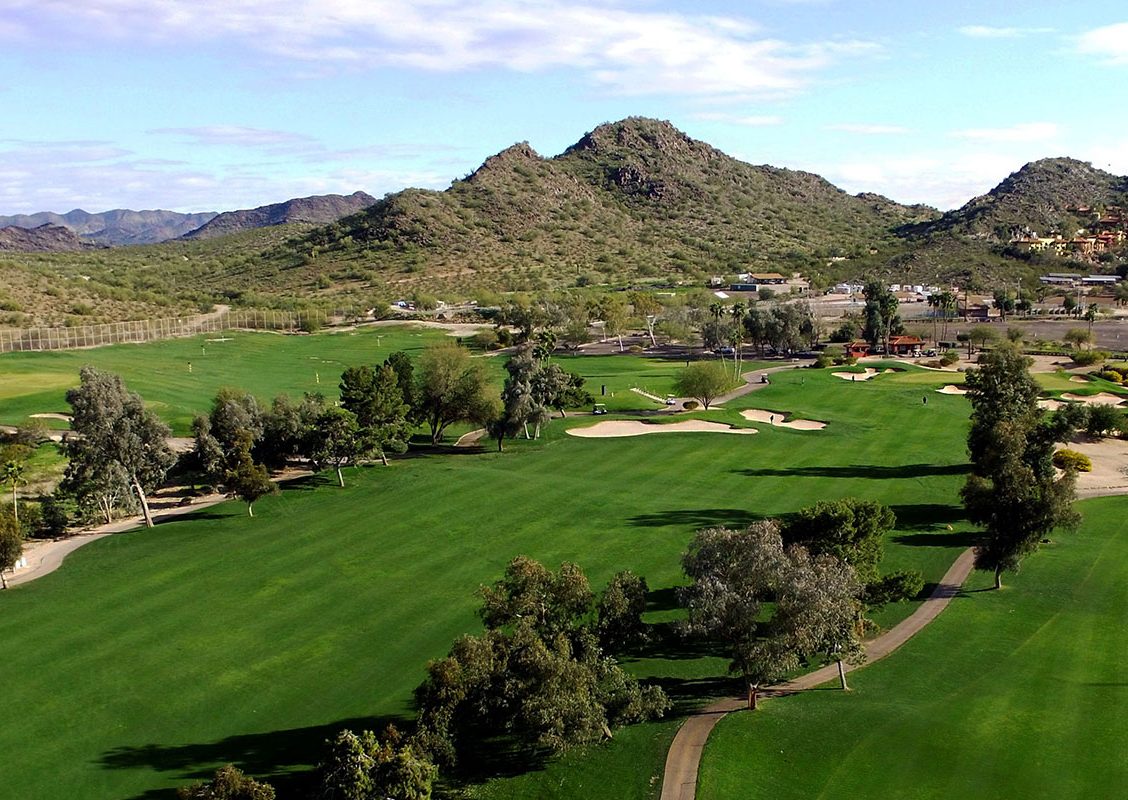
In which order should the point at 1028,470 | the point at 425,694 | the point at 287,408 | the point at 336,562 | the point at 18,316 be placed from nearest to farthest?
1. the point at 425,694
2. the point at 1028,470
3. the point at 336,562
4. the point at 287,408
5. the point at 18,316

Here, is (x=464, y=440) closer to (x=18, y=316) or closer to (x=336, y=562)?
(x=336, y=562)

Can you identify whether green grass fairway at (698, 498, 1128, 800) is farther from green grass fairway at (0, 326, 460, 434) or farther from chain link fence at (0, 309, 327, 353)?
chain link fence at (0, 309, 327, 353)

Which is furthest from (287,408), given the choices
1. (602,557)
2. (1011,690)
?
(1011,690)

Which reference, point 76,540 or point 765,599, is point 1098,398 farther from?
point 76,540

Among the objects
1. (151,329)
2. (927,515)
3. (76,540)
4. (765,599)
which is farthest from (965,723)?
(151,329)

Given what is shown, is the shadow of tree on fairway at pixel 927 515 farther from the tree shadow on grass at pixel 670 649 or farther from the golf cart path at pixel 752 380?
the golf cart path at pixel 752 380

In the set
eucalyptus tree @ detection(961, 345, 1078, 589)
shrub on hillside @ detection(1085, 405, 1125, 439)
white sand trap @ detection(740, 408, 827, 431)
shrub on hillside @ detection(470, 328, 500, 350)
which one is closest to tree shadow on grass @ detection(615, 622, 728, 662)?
eucalyptus tree @ detection(961, 345, 1078, 589)

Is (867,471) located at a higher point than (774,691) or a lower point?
higher
